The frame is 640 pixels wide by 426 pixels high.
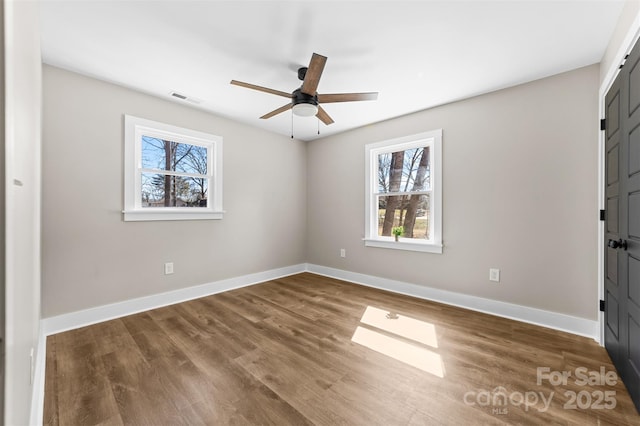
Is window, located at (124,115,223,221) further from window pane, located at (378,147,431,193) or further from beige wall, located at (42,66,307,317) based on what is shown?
window pane, located at (378,147,431,193)

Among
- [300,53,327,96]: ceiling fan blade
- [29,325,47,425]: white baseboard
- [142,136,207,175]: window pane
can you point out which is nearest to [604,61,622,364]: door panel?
[300,53,327,96]: ceiling fan blade

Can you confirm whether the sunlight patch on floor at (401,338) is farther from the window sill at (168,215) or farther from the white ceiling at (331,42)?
the white ceiling at (331,42)

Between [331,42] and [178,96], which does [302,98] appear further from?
[178,96]

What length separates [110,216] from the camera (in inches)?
112

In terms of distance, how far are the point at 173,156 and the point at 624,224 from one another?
14.0ft

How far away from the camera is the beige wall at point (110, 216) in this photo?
2533 mm

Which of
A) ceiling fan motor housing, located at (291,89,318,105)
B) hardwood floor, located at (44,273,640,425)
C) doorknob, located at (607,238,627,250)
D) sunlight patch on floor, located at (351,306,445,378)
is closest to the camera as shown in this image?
hardwood floor, located at (44,273,640,425)

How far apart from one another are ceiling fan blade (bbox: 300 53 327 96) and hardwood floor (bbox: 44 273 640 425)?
7.12 ft

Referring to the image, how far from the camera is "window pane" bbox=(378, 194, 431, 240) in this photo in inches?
143

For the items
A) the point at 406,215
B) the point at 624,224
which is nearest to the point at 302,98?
the point at 406,215

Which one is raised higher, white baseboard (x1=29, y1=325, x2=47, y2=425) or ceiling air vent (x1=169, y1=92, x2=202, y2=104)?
ceiling air vent (x1=169, y1=92, x2=202, y2=104)

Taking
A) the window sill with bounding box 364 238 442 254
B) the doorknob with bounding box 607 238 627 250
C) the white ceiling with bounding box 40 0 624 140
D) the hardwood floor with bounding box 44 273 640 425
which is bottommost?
the hardwood floor with bounding box 44 273 640 425

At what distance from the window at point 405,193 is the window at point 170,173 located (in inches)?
88.4

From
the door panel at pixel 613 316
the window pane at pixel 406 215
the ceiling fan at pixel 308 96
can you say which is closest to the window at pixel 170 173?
the ceiling fan at pixel 308 96
